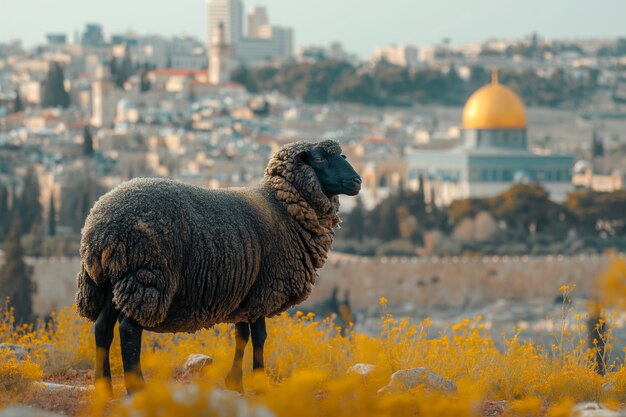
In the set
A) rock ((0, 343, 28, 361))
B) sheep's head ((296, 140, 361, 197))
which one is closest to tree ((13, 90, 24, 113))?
rock ((0, 343, 28, 361))

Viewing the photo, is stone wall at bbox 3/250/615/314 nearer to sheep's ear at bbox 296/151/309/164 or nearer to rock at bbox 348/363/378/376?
rock at bbox 348/363/378/376

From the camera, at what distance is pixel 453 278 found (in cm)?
5744

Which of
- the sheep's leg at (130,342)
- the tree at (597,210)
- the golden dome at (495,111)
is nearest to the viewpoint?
the sheep's leg at (130,342)

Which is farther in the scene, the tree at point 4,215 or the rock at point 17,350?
the tree at point 4,215

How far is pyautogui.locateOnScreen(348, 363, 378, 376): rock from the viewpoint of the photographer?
1088 cm

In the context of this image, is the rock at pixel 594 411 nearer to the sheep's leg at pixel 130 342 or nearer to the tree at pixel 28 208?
the sheep's leg at pixel 130 342

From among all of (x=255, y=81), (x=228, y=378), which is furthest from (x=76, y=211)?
(x=255, y=81)

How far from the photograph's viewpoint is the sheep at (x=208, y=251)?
9.82 metres

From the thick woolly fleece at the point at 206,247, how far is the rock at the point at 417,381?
0.85 metres

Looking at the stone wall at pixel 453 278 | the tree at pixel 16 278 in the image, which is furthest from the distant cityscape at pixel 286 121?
the tree at pixel 16 278

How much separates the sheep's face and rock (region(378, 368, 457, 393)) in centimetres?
121

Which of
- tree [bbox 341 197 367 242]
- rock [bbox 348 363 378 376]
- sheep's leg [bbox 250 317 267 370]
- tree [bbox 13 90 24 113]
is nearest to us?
sheep's leg [bbox 250 317 267 370]

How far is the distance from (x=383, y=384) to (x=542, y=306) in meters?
45.8

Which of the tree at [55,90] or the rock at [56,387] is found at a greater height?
the rock at [56,387]
